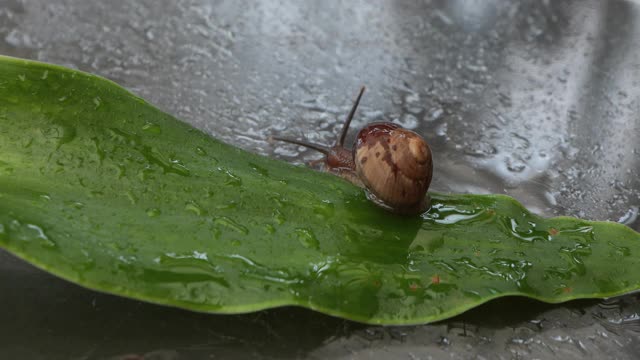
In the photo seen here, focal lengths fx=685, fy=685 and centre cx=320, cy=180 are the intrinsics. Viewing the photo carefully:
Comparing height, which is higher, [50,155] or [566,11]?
[566,11]

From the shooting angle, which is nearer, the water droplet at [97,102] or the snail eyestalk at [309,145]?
the water droplet at [97,102]

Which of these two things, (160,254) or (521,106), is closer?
(160,254)

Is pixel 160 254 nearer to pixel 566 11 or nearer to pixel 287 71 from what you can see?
pixel 287 71

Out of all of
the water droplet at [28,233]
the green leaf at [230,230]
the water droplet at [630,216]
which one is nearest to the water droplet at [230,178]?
the green leaf at [230,230]

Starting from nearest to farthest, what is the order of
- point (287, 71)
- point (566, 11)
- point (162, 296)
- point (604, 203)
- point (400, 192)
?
point (162, 296)
point (400, 192)
point (604, 203)
point (287, 71)
point (566, 11)

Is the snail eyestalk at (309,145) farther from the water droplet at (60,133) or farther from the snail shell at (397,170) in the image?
the water droplet at (60,133)

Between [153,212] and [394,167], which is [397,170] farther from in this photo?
[153,212]

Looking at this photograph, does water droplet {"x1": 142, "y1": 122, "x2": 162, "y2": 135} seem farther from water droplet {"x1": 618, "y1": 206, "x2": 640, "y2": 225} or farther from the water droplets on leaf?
water droplet {"x1": 618, "y1": 206, "x2": 640, "y2": 225}

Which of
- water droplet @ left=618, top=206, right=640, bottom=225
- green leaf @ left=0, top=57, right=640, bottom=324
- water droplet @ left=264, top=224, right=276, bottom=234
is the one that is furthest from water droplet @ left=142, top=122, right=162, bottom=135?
water droplet @ left=618, top=206, right=640, bottom=225

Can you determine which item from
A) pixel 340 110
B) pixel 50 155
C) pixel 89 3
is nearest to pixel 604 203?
pixel 340 110
